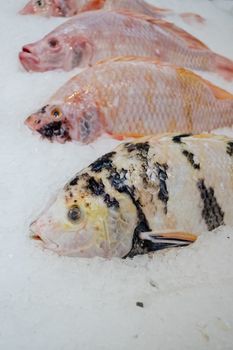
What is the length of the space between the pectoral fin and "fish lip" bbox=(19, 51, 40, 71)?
114 centimetres

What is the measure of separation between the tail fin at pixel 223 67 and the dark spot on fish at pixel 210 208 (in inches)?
44.0

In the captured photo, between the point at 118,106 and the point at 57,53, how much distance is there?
0.51 metres

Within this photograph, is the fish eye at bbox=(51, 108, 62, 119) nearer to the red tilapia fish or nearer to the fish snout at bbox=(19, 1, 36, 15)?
the red tilapia fish

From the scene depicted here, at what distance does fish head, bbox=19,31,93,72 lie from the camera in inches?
88.1

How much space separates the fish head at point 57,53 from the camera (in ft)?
7.34

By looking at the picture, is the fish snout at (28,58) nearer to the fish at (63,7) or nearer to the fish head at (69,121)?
the fish head at (69,121)

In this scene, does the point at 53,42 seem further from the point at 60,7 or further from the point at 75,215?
the point at 75,215

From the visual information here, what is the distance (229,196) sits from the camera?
1.53 meters

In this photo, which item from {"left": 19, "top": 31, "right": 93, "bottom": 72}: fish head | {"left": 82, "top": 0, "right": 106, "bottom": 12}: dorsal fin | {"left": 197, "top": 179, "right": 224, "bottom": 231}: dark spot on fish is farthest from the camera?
{"left": 82, "top": 0, "right": 106, "bottom": 12}: dorsal fin

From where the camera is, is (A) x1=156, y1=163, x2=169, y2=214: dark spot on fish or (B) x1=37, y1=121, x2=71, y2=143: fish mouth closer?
(A) x1=156, y1=163, x2=169, y2=214: dark spot on fish

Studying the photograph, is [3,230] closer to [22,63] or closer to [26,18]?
[22,63]

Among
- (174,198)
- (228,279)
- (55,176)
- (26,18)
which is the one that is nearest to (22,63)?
(26,18)

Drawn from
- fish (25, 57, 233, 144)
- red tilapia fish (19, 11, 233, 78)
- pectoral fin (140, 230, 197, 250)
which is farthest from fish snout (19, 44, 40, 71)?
pectoral fin (140, 230, 197, 250)

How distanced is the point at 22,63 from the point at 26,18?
0.57m
